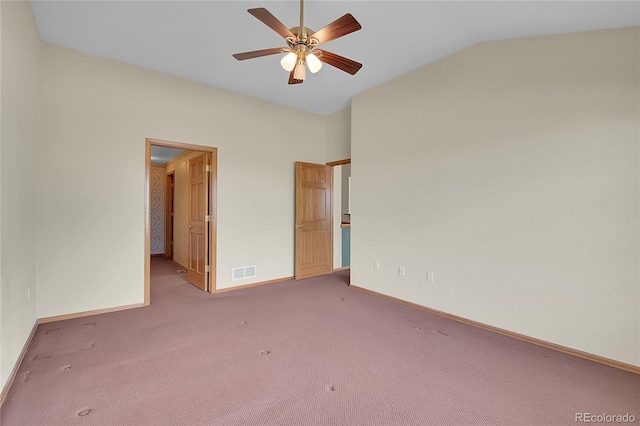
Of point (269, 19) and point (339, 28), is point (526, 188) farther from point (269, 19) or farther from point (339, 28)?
point (269, 19)

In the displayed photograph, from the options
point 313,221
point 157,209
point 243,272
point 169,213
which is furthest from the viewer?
point 157,209

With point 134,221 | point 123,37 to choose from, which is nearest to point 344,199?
point 134,221

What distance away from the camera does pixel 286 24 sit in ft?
9.17

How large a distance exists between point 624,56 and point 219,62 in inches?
155

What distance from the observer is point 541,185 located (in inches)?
106

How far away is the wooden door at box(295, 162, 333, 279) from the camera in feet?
16.7

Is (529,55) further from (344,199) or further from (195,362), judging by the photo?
(344,199)

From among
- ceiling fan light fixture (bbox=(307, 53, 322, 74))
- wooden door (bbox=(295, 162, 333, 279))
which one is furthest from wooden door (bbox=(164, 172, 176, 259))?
ceiling fan light fixture (bbox=(307, 53, 322, 74))

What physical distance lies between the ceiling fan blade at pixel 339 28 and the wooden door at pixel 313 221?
9.67 ft

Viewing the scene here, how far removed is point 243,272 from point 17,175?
2.85 meters

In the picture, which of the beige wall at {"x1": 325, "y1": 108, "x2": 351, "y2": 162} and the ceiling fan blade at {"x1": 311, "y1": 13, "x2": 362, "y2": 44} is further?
the beige wall at {"x1": 325, "y1": 108, "x2": 351, "y2": 162}

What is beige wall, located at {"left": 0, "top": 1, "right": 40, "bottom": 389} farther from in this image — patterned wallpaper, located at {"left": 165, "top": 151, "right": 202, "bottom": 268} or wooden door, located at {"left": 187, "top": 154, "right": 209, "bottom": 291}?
patterned wallpaper, located at {"left": 165, "top": 151, "right": 202, "bottom": 268}

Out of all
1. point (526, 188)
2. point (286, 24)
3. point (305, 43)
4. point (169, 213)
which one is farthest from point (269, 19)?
point (169, 213)

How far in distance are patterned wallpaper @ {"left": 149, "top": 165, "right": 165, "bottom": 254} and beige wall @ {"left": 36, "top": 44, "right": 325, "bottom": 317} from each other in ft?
15.3
